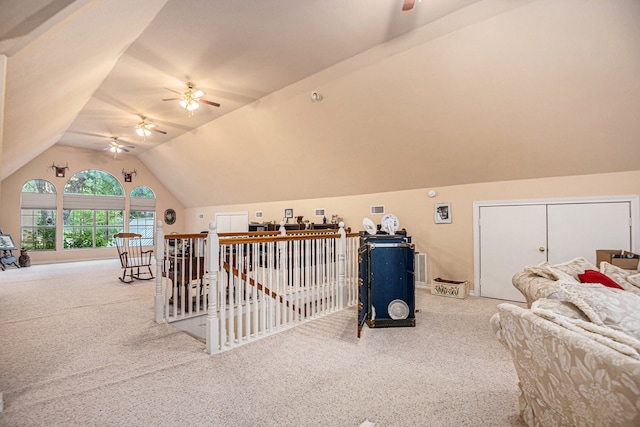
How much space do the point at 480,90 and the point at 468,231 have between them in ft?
8.30

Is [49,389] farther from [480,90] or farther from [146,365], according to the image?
[480,90]

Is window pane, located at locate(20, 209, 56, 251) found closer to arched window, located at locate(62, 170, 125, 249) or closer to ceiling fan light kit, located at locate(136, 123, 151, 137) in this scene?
arched window, located at locate(62, 170, 125, 249)

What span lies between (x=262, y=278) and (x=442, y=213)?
3.78 meters

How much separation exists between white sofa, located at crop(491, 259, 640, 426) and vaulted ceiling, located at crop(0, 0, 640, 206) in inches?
110

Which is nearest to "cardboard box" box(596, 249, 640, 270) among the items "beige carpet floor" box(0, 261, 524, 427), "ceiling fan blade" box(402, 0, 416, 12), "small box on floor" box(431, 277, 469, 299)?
"beige carpet floor" box(0, 261, 524, 427)

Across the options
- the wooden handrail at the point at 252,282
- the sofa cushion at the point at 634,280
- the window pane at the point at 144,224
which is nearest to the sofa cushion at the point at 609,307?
the sofa cushion at the point at 634,280

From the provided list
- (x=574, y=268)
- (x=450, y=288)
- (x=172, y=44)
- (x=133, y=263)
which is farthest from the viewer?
(x=133, y=263)

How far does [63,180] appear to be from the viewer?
10055mm

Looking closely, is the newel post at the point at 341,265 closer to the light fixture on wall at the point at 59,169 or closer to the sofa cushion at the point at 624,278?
the sofa cushion at the point at 624,278

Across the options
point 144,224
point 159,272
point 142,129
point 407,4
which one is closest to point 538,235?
point 407,4

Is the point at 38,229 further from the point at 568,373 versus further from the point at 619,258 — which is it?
the point at 619,258

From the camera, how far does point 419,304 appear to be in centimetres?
498

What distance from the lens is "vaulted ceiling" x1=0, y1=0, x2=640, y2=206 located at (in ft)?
10.1

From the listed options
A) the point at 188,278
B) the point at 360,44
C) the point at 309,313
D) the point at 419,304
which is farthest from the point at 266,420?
the point at 360,44
